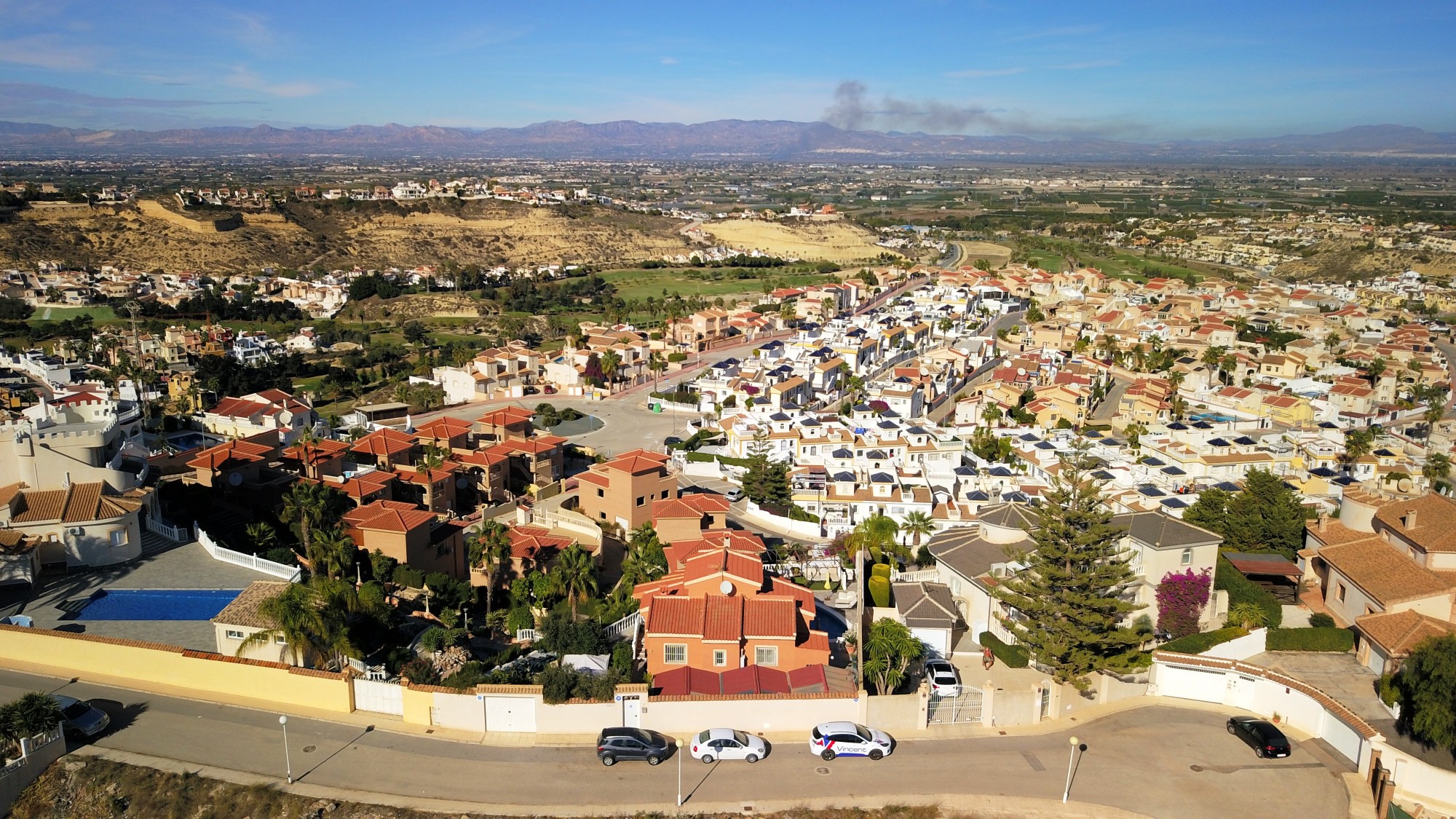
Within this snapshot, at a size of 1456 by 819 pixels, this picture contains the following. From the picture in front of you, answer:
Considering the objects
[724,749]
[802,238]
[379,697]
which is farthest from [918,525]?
[802,238]

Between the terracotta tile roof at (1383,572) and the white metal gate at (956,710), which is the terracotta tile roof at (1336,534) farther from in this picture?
the white metal gate at (956,710)

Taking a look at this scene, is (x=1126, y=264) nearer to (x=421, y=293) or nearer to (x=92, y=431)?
(x=421, y=293)

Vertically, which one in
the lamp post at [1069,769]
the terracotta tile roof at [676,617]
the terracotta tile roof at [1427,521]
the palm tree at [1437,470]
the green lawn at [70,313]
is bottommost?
the palm tree at [1437,470]

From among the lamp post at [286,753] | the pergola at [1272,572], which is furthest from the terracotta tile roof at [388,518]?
the pergola at [1272,572]

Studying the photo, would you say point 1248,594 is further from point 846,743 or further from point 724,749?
point 724,749

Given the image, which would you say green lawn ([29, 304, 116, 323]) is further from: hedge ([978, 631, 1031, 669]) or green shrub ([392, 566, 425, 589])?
hedge ([978, 631, 1031, 669])

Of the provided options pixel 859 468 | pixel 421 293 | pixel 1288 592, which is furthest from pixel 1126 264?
pixel 1288 592
